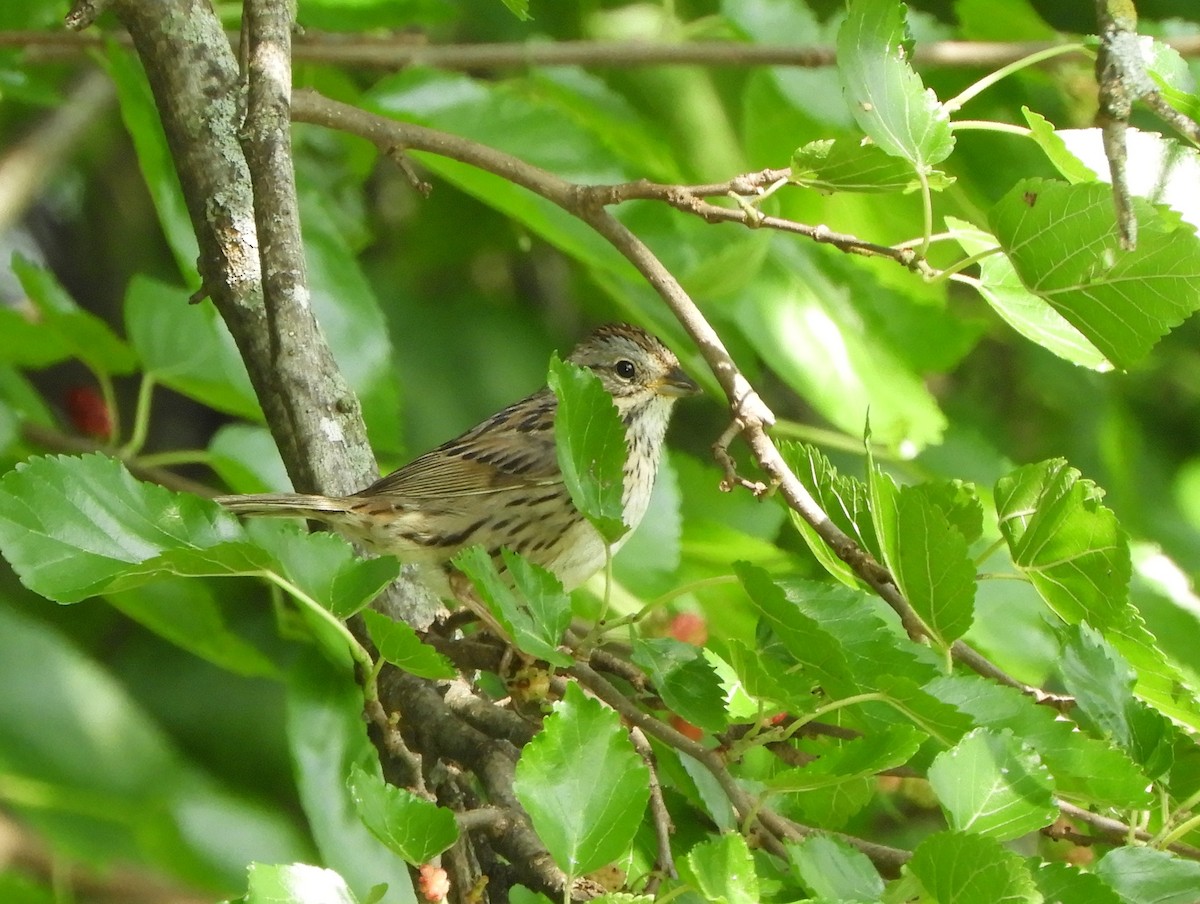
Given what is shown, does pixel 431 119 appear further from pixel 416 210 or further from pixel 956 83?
pixel 416 210

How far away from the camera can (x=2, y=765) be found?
6.79ft

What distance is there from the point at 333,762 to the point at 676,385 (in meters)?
1.40

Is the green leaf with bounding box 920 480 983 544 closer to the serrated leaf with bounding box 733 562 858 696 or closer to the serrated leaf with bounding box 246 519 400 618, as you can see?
the serrated leaf with bounding box 733 562 858 696

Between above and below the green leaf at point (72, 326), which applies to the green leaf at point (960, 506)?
below

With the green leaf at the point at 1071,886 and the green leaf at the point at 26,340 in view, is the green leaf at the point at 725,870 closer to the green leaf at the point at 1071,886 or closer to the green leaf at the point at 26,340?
the green leaf at the point at 1071,886

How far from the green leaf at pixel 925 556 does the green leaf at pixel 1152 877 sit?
283mm

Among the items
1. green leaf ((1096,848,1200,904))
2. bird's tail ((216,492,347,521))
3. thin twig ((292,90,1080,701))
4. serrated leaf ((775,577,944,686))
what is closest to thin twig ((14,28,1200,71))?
thin twig ((292,90,1080,701))

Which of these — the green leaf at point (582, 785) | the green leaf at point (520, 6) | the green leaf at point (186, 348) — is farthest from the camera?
the green leaf at point (186, 348)

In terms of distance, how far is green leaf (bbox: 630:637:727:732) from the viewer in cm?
154

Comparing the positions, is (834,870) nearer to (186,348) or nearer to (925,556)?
(925,556)

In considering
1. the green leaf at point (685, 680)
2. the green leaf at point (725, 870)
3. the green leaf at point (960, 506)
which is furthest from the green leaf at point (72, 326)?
the green leaf at point (725, 870)

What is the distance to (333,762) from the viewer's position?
2.30 metres

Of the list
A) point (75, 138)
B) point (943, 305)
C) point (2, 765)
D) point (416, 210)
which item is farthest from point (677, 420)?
point (2, 765)

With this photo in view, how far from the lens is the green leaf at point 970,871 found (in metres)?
1.26
